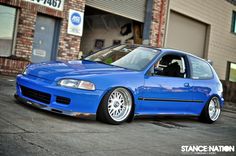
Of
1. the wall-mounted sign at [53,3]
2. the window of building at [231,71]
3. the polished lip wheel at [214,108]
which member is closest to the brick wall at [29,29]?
the wall-mounted sign at [53,3]

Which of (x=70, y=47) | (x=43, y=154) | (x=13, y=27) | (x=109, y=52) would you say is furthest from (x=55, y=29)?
(x=43, y=154)

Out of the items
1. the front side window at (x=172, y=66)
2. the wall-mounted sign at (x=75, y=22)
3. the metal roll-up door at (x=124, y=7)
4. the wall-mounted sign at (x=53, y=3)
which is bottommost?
the front side window at (x=172, y=66)

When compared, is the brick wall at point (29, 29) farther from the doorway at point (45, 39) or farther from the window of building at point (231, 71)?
the window of building at point (231, 71)

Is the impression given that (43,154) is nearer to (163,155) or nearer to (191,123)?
(163,155)

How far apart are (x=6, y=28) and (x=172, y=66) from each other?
6.61 metres

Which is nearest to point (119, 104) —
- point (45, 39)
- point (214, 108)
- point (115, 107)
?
point (115, 107)

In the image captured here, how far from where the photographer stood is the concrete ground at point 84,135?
13.3 feet

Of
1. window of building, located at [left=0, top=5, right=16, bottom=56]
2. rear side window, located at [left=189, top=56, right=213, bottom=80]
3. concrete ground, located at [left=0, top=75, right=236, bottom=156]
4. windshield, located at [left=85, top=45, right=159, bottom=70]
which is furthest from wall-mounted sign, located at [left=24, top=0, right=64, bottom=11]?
rear side window, located at [left=189, top=56, right=213, bottom=80]

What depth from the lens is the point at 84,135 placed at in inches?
193

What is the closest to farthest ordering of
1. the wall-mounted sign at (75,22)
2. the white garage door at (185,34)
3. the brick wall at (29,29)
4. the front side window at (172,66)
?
the front side window at (172,66), the brick wall at (29,29), the wall-mounted sign at (75,22), the white garage door at (185,34)

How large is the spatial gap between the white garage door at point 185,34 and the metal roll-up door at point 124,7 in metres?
1.93

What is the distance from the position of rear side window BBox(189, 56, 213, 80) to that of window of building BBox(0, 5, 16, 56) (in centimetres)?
649

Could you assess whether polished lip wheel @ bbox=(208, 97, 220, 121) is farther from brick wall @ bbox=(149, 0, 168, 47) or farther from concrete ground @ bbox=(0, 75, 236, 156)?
brick wall @ bbox=(149, 0, 168, 47)

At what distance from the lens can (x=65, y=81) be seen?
5.63m
